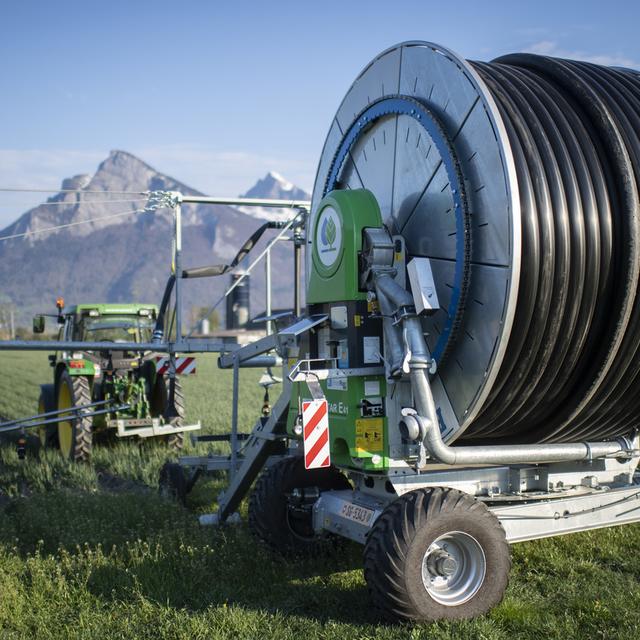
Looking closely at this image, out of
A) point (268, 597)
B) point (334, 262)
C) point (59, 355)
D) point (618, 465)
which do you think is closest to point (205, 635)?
point (268, 597)

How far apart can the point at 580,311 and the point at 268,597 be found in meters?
2.73

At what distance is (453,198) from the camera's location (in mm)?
5043

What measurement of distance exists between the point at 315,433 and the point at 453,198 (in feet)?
5.61

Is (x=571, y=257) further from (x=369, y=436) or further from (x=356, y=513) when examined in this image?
(x=356, y=513)

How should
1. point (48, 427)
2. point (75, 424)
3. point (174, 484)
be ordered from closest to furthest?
point (174, 484)
point (75, 424)
point (48, 427)

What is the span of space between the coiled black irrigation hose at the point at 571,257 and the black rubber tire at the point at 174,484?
3601 mm

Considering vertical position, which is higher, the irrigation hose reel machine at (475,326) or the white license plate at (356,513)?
the irrigation hose reel machine at (475,326)

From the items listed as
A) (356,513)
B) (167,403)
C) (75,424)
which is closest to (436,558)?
(356,513)

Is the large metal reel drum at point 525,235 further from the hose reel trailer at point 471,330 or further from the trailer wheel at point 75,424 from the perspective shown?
the trailer wheel at point 75,424

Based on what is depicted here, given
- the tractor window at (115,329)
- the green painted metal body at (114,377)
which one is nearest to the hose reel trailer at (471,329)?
the green painted metal body at (114,377)

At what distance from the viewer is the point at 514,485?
18.3 ft

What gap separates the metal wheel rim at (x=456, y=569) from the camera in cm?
482

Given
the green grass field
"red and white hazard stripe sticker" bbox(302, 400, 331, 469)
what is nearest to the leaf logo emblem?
"red and white hazard stripe sticker" bbox(302, 400, 331, 469)

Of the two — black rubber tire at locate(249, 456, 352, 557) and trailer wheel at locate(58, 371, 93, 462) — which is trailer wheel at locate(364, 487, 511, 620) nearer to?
black rubber tire at locate(249, 456, 352, 557)
